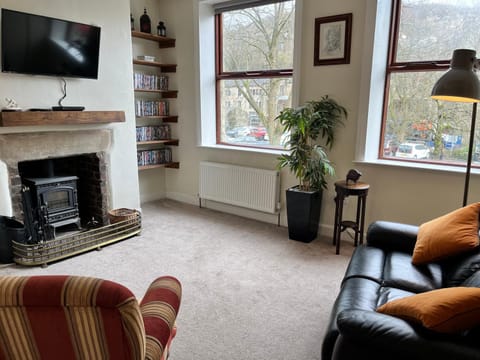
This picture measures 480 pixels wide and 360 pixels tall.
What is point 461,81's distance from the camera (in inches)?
85.0

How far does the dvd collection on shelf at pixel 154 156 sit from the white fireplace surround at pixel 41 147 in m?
0.82

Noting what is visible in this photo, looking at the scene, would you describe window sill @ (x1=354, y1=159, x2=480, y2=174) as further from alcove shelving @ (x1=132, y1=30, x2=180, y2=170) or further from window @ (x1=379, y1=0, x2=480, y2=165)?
alcove shelving @ (x1=132, y1=30, x2=180, y2=170)

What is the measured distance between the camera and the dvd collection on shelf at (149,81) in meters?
4.38

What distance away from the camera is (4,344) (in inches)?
38.0

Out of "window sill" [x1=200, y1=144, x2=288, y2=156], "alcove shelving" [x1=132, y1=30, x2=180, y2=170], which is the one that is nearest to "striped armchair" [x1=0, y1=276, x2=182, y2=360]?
"window sill" [x1=200, y1=144, x2=288, y2=156]

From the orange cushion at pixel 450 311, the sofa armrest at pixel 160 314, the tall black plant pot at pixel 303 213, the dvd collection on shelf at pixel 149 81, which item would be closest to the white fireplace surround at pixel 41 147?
the dvd collection on shelf at pixel 149 81

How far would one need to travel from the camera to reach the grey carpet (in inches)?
81.4

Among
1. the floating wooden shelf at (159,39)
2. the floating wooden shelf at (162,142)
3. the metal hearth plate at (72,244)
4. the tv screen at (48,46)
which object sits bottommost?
the metal hearth plate at (72,244)

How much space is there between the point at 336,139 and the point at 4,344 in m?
3.16

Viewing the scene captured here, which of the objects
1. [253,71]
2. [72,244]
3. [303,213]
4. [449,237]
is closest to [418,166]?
[303,213]

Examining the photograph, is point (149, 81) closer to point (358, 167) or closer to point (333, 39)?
point (333, 39)

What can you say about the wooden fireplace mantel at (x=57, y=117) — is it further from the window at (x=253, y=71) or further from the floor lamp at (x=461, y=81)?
the floor lamp at (x=461, y=81)

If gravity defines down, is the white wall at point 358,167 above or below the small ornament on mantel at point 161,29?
below

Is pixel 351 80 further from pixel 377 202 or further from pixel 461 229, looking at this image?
pixel 461 229
